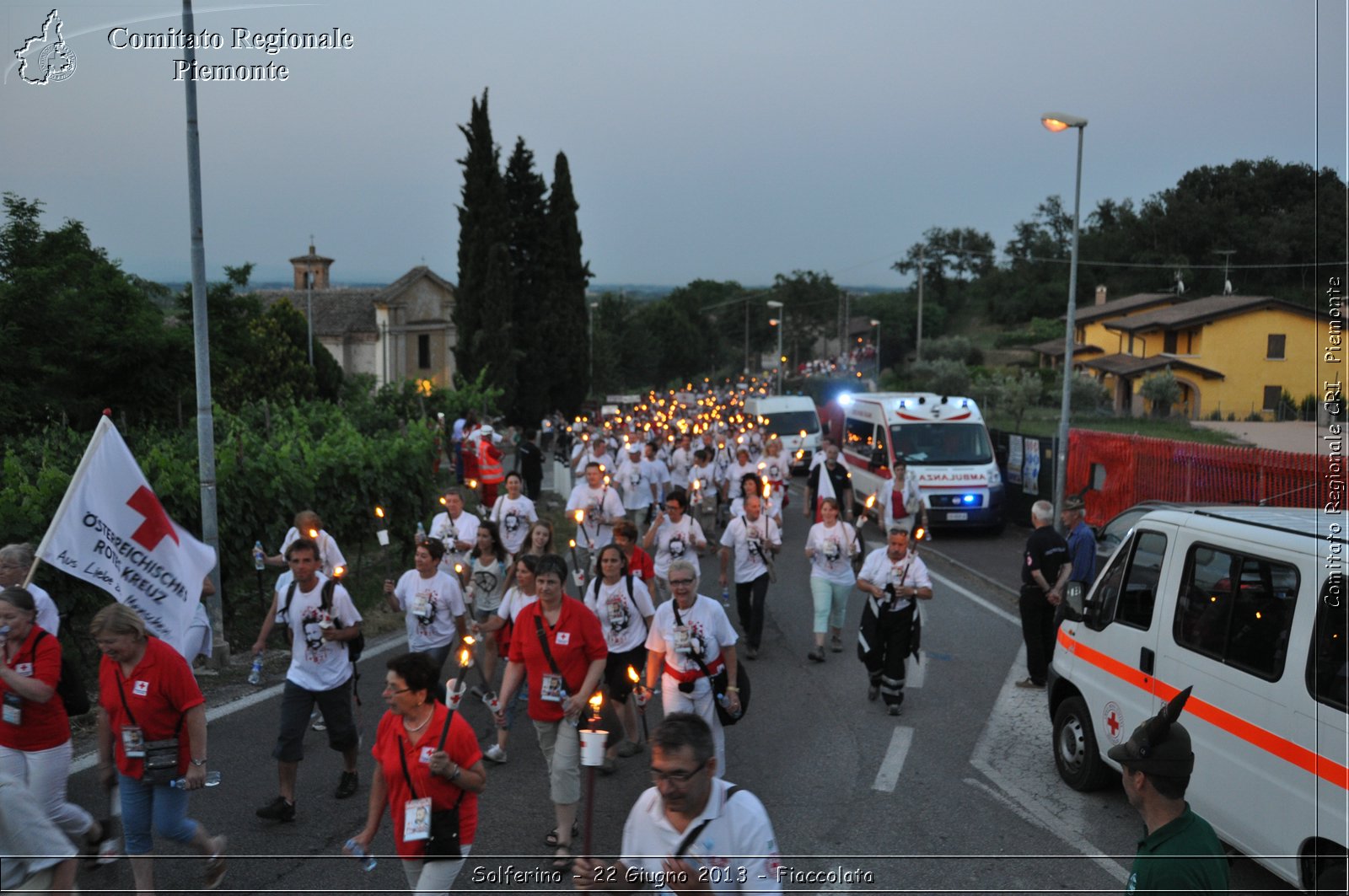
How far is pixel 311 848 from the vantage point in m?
6.23

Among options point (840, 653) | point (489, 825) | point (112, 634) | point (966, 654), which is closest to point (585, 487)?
point (840, 653)

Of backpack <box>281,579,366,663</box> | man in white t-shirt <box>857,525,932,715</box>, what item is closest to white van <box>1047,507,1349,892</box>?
man in white t-shirt <box>857,525,932,715</box>

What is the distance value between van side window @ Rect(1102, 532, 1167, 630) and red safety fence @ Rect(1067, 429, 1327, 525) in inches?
210

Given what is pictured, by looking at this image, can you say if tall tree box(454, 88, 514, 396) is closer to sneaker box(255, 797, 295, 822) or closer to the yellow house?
the yellow house

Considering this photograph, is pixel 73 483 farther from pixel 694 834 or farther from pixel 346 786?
pixel 694 834

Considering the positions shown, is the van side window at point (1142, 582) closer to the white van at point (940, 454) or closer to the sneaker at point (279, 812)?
the sneaker at point (279, 812)

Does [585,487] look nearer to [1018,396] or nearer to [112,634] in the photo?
[112,634]

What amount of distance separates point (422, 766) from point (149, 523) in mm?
3460

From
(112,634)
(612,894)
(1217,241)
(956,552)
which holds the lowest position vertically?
(956,552)

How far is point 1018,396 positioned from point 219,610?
25856 mm

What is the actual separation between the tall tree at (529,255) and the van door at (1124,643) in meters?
35.8

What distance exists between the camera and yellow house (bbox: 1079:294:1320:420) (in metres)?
40.1

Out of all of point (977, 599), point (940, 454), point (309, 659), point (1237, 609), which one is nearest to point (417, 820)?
point (309, 659)

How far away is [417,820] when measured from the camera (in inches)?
175
